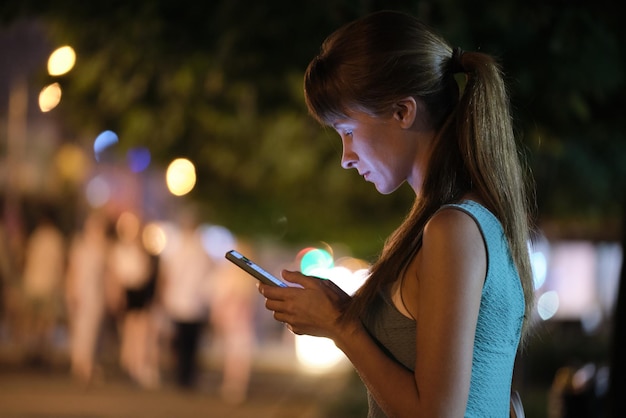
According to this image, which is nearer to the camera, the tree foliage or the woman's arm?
the woman's arm

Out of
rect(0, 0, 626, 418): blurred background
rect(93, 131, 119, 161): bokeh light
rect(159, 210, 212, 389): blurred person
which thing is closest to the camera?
rect(0, 0, 626, 418): blurred background

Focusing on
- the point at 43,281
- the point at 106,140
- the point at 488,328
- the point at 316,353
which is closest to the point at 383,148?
the point at 488,328

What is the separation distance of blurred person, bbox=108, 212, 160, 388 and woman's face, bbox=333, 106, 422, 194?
39.7 ft

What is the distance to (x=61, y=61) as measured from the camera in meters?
8.23

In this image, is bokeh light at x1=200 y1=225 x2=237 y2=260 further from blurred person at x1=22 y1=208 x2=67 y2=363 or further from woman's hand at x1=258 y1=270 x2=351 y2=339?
woman's hand at x1=258 y1=270 x2=351 y2=339

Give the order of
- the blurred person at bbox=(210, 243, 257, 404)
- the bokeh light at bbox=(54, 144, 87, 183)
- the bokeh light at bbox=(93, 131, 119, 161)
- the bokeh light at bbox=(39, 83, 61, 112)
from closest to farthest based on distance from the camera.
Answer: the bokeh light at bbox=(39, 83, 61, 112) < the bokeh light at bbox=(93, 131, 119, 161) < the blurred person at bbox=(210, 243, 257, 404) < the bokeh light at bbox=(54, 144, 87, 183)

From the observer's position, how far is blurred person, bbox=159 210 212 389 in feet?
45.7

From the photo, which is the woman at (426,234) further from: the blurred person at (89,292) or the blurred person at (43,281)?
the blurred person at (43,281)

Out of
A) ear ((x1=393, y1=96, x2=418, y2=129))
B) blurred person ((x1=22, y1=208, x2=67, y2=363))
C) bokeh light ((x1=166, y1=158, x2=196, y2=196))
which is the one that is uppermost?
bokeh light ((x1=166, y1=158, x2=196, y2=196))

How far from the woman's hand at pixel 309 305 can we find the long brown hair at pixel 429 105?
4 cm

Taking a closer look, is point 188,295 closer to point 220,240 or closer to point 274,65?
point 274,65

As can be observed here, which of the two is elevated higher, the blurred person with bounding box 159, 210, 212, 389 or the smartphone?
the blurred person with bounding box 159, 210, 212, 389

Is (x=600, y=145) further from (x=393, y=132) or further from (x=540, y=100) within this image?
(x=393, y=132)

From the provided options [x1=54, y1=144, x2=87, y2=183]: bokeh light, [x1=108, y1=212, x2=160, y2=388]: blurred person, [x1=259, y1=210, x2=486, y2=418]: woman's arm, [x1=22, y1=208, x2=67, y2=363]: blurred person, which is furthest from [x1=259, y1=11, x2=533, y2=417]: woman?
[x1=54, y1=144, x2=87, y2=183]: bokeh light
